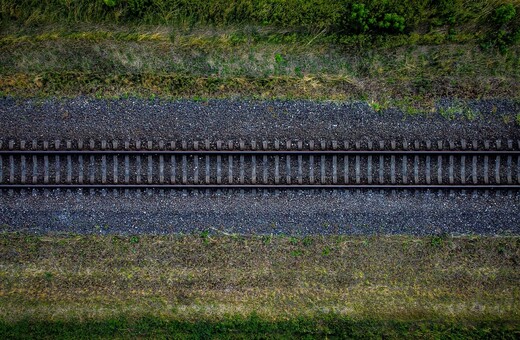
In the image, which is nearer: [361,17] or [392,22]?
[361,17]

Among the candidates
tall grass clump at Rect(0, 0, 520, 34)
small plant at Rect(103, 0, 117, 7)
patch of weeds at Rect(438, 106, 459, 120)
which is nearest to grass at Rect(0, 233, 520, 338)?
patch of weeds at Rect(438, 106, 459, 120)

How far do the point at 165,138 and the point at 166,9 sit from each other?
123 inches

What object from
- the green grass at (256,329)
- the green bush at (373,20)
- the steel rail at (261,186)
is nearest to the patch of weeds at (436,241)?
the steel rail at (261,186)

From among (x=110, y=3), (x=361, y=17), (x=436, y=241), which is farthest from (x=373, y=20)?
(x=110, y=3)

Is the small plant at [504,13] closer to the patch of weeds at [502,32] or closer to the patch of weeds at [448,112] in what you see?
the patch of weeds at [502,32]

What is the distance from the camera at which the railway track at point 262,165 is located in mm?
11227

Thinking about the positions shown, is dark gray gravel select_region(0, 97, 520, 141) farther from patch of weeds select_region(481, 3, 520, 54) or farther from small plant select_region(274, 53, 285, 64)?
patch of weeds select_region(481, 3, 520, 54)

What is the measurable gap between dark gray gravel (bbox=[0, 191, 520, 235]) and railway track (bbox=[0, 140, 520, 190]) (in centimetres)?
32

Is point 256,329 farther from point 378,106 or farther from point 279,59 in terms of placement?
point 279,59

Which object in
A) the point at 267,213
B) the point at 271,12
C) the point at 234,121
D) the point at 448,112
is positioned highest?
the point at 271,12

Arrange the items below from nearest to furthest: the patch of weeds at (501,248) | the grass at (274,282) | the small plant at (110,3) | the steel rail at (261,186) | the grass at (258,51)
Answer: the small plant at (110,3) < the steel rail at (261,186) < the grass at (274,282) < the grass at (258,51) < the patch of weeds at (501,248)

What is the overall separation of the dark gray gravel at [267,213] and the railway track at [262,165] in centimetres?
32

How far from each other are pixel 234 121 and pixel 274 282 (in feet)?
13.1

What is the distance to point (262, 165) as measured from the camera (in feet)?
37.4
